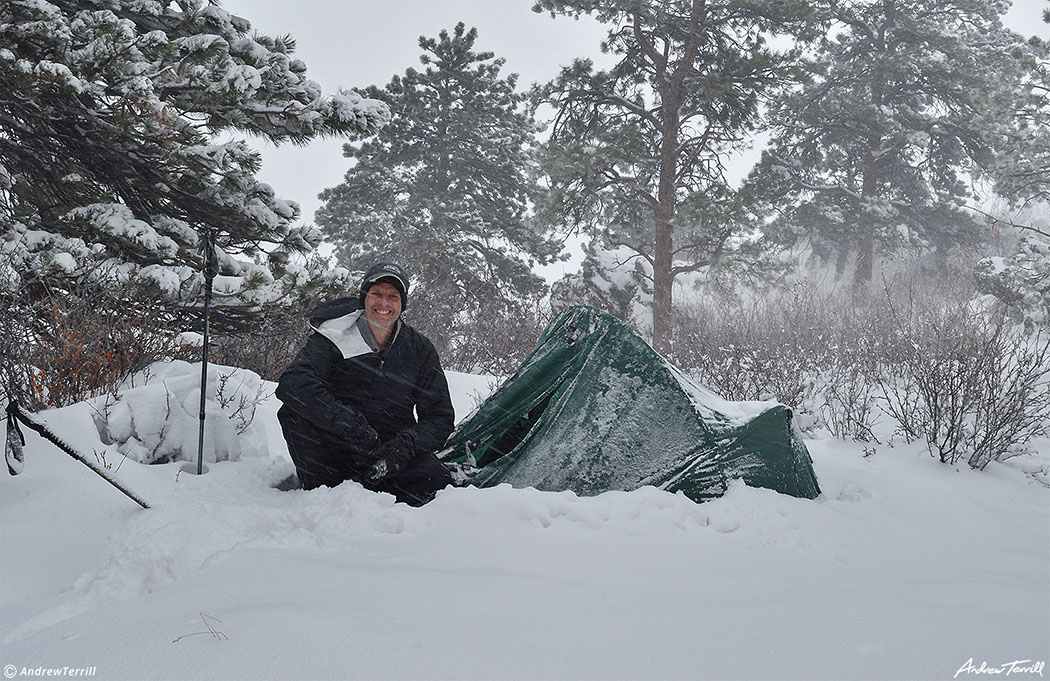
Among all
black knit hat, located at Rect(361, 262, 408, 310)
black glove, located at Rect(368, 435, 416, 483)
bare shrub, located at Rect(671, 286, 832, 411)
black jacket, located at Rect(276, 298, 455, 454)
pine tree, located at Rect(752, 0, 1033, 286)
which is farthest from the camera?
pine tree, located at Rect(752, 0, 1033, 286)

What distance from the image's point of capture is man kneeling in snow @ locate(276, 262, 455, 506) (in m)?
3.14

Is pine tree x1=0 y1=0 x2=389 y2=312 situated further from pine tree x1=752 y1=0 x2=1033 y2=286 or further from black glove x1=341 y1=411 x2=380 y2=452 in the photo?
pine tree x1=752 y1=0 x2=1033 y2=286

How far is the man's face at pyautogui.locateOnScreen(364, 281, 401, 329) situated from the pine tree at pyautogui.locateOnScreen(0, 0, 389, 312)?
258 centimetres

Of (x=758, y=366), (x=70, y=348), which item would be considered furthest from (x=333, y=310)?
(x=758, y=366)

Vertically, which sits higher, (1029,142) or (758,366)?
(1029,142)

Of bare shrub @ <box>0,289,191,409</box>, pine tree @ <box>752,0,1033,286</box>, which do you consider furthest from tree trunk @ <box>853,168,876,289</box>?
bare shrub @ <box>0,289,191,409</box>

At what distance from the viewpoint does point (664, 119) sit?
1278cm

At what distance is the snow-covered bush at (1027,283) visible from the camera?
11016 millimetres

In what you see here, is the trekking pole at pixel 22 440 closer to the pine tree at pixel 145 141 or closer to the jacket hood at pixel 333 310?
the jacket hood at pixel 333 310

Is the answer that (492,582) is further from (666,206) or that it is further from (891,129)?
(891,129)

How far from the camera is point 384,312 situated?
11.1 feet

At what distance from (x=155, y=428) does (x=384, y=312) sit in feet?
5.86

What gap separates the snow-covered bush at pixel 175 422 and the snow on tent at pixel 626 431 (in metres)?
1.63

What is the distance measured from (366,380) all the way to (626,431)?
1.51m
